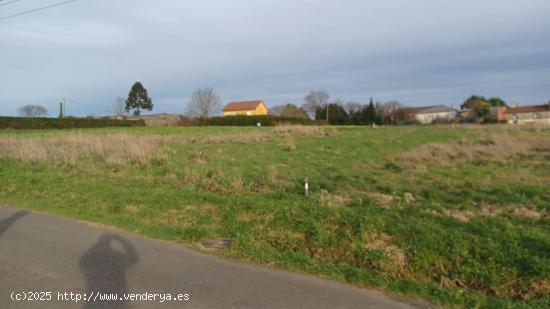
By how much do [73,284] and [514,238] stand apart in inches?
234

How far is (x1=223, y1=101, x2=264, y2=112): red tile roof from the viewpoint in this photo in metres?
132

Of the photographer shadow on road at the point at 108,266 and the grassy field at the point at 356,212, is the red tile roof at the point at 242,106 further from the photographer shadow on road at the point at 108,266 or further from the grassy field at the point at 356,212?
the photographer shadow on road at the point at 108,266

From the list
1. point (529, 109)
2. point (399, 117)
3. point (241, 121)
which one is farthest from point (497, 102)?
point (241, 121)

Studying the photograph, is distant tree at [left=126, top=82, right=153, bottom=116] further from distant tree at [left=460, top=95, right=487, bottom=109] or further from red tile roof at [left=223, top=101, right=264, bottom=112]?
distant tree at [left=460, top=95, right=487, bottom=109]

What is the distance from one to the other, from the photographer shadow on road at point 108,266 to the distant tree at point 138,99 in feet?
337

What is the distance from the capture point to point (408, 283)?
502cm

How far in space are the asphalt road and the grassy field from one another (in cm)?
46

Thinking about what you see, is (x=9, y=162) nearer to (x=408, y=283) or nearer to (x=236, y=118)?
(x=408, y=283)

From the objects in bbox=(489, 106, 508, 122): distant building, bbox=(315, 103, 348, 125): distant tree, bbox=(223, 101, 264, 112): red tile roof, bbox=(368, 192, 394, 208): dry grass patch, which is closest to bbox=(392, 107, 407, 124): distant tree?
bbox=(315, 103, 348, 125): distant tree

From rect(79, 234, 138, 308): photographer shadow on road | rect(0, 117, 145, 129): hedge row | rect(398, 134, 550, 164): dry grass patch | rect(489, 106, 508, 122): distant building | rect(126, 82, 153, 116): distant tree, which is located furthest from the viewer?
Answer: rect(489, 106, 508, 122): distant building

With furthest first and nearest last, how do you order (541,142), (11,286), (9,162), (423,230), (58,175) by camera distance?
(541,142) < (9,162) < (58,175) < (423,230) < (11,286)

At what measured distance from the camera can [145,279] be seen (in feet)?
16.8

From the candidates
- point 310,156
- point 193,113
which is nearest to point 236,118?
point 193,113

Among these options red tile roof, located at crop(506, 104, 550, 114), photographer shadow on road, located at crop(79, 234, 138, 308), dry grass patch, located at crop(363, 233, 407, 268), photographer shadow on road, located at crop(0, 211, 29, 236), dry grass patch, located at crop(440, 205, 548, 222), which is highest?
red tile roof, located at crop(506, 104, 550, 114)
